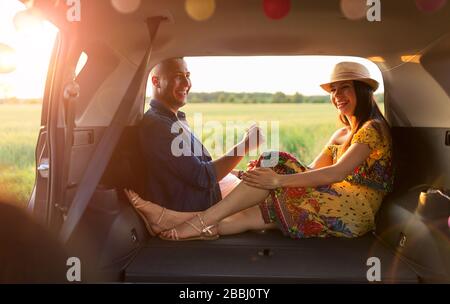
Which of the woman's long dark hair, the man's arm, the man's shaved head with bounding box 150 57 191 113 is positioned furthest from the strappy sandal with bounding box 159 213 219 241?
the woman's long dark hair

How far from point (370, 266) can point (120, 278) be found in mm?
1057

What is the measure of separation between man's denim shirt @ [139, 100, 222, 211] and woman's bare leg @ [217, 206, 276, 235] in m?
0.18

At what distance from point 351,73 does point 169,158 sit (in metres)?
1.09

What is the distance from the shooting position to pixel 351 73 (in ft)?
9.24

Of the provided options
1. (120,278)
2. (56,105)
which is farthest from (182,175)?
(56,105)

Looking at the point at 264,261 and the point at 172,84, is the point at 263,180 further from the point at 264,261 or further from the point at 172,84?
the point at 172,84

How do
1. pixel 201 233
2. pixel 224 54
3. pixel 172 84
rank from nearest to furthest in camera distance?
1. pixel 201 233
2. pixel 172 84
3. pixel 224 54

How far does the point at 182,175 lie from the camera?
2711mm

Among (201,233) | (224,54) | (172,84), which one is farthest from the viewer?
(224,54)

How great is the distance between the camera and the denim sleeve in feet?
8.82

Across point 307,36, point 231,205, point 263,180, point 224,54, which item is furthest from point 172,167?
point 307,36

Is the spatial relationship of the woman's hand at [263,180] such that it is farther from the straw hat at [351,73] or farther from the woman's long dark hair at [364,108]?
the straw hat at [351,73]

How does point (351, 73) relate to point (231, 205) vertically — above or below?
above
